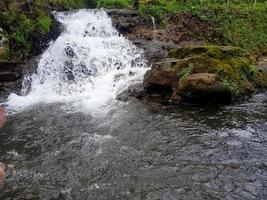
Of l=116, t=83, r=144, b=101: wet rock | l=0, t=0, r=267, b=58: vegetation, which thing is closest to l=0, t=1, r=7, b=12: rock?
l=0, t=0, r=267, b=58: vegetation

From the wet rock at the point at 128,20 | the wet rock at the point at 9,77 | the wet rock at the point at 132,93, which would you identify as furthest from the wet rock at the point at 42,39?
the wet rock at the point at 132,93

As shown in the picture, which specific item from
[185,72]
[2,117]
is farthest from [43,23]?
[185,72]

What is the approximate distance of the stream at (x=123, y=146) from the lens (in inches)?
322

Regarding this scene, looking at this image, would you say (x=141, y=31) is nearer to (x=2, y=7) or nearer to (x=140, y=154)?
(x=2, y=7)

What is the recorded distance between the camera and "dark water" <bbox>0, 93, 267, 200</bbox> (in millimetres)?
8125

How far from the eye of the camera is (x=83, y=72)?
19.0 metres

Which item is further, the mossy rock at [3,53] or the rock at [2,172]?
the mossy rock at [3,53]

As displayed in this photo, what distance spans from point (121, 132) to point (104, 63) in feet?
28.5

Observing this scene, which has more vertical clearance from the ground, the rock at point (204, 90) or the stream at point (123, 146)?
the rock at point (204, 90)

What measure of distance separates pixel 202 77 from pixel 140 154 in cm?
515

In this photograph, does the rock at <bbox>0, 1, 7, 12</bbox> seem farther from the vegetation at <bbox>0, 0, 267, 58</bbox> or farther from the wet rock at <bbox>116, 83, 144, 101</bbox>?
the wet rock at <bbox>116, 83, 144, 101</bbox>

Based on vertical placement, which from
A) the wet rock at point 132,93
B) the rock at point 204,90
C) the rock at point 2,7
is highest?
the rock at point 2,7

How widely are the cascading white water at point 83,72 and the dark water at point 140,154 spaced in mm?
2369

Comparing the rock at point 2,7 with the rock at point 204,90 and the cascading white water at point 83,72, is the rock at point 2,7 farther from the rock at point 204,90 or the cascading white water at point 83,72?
the rock at point 204,90
